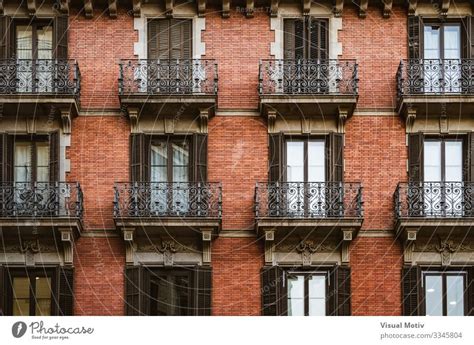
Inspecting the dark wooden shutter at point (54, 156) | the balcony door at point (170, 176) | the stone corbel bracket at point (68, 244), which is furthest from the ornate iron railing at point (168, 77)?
the stone corbel bracket at point (68, 244)

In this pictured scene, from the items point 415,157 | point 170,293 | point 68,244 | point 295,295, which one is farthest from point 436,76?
point 68,244

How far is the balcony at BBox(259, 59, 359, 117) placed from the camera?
34969mm

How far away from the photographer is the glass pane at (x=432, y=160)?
3544 centimetres

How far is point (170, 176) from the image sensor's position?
3538 cm

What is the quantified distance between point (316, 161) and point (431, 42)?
3.98 m

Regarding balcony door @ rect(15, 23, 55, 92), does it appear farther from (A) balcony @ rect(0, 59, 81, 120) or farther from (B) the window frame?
(B) the window frame

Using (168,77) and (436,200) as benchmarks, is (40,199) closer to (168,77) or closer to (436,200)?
(168,77)

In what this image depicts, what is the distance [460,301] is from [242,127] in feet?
20.9

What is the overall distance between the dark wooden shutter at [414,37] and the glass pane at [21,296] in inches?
407

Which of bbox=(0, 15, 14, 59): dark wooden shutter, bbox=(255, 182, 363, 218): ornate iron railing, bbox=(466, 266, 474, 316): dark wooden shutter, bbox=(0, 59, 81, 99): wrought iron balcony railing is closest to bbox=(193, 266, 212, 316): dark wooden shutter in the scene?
bbox=(255, 182, 363, 218): ornate iron railing

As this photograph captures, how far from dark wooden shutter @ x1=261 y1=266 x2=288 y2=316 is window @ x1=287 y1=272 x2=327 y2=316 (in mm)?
167

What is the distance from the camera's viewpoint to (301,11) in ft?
119

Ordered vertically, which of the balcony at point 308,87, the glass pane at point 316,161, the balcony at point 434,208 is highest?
the balcony at point 308,87

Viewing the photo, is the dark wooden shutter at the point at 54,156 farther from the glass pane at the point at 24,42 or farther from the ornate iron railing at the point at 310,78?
the ornate iron railing at the point at 310,78
